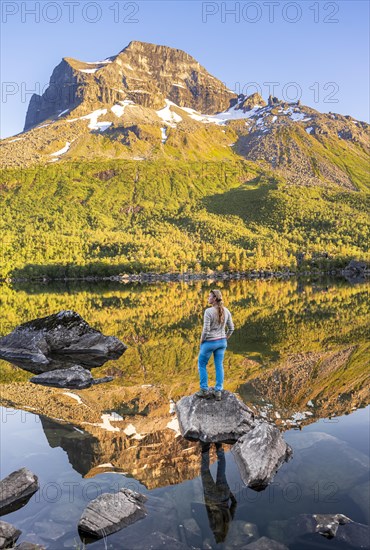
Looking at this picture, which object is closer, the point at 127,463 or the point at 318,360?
the point at 127,463

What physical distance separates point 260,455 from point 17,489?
615cm

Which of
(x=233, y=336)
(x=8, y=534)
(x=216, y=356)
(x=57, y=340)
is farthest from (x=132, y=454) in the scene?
(x=233, y=336)

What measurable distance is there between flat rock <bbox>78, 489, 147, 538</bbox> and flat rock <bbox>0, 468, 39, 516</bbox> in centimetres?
199

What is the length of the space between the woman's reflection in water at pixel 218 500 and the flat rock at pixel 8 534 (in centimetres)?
407

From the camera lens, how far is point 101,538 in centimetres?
969

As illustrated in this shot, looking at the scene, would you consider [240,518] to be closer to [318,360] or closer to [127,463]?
[127,463]

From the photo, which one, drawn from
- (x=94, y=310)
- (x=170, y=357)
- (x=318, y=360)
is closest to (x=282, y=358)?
(x=318, y=360)

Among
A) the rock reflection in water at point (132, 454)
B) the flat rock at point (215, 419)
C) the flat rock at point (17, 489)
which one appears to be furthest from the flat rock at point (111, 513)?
the flat rock at point (215, 419)

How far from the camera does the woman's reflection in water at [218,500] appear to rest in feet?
32.6

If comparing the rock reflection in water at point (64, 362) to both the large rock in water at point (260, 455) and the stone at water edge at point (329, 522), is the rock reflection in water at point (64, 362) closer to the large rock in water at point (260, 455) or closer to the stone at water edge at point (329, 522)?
the large rock in water at point (260, 455)

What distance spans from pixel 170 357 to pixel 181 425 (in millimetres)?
13476

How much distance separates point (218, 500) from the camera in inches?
431

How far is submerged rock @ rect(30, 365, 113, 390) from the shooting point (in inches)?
890

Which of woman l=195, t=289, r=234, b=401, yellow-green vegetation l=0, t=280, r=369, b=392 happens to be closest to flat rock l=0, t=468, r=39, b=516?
woman l=195, t=289, r=234, b=401
